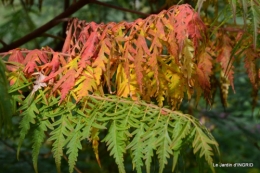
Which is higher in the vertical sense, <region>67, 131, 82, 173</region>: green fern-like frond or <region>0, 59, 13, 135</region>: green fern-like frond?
<region>0, 59, 13, 135</region>: green fern-like frond

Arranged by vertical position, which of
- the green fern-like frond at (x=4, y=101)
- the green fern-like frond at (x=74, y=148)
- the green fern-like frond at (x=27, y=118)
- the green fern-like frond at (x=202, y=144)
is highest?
the green fern-like frond at (x=4, y=101)

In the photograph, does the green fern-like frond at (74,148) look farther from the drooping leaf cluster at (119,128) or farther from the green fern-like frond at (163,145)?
the green fern-like frond at (163,145)

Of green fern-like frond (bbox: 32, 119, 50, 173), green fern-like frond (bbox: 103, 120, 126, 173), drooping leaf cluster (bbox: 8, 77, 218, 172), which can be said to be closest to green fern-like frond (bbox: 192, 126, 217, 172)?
drooping leaf cluster (bbox: 8, 77, 218, 172)

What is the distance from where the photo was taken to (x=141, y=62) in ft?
2.52

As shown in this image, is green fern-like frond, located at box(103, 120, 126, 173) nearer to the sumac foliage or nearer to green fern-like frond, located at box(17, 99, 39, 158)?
the sumac foliage

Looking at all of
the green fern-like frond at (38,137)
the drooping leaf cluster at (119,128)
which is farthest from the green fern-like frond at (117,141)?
the green fern-like frond at (38,137)

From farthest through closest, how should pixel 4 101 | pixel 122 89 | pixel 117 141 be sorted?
pixel 122 89 → pixel 117 141 → pixel 4 101

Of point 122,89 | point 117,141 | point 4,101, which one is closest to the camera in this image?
point 4,101

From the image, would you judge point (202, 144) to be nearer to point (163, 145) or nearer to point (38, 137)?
point (163, 145)

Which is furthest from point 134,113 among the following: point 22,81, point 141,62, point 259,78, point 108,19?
point 108,19

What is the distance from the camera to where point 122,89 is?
2.64 ft

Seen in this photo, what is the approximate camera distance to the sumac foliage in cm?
69

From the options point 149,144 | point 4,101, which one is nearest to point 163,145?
point 149,144

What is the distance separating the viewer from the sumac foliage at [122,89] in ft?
2.25
